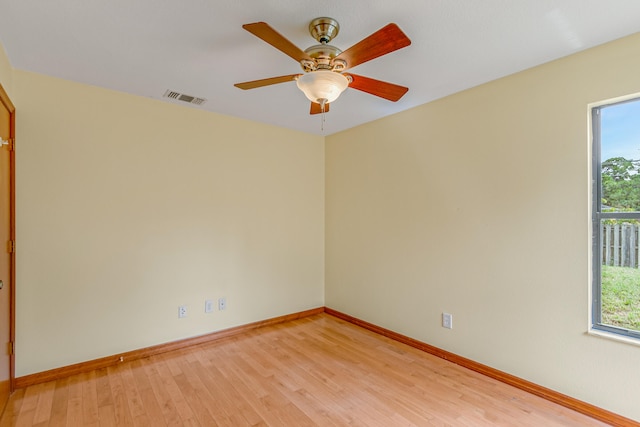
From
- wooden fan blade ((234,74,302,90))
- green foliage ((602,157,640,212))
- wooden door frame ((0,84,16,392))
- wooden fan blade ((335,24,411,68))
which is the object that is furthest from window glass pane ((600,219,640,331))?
wooden door frame ((0,84,16,392))

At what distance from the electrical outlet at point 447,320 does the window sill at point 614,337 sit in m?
0.96

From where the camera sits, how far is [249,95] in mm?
2785

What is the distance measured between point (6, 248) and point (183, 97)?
1725 millimetres

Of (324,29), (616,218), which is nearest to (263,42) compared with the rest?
(324,29)

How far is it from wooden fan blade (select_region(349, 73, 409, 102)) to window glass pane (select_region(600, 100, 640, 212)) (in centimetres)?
138

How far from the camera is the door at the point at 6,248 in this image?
2.05 metres

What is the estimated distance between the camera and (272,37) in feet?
4.82

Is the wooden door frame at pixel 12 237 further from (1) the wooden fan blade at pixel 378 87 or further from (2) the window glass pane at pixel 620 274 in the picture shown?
(2) the window glass pane at pixel 620 274

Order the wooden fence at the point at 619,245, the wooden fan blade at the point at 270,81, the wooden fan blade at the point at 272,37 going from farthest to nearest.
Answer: the wooden fence at the point at 619,245
the wooden fan blade at the point at 270,81
the wooden fan blade at the point at 272,37

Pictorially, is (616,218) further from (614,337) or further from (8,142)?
(8,142)

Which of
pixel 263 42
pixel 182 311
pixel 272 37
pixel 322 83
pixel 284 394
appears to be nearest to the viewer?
pixel 272 37

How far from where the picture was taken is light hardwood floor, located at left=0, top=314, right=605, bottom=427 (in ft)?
6.47

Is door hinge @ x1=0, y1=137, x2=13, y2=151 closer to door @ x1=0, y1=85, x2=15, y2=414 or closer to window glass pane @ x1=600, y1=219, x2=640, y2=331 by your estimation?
door @ x1=0, y1=85, x2=15, y2=414

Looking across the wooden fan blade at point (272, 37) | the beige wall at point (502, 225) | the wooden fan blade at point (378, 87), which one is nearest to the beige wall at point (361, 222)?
the beige wall at point (502, 225)
